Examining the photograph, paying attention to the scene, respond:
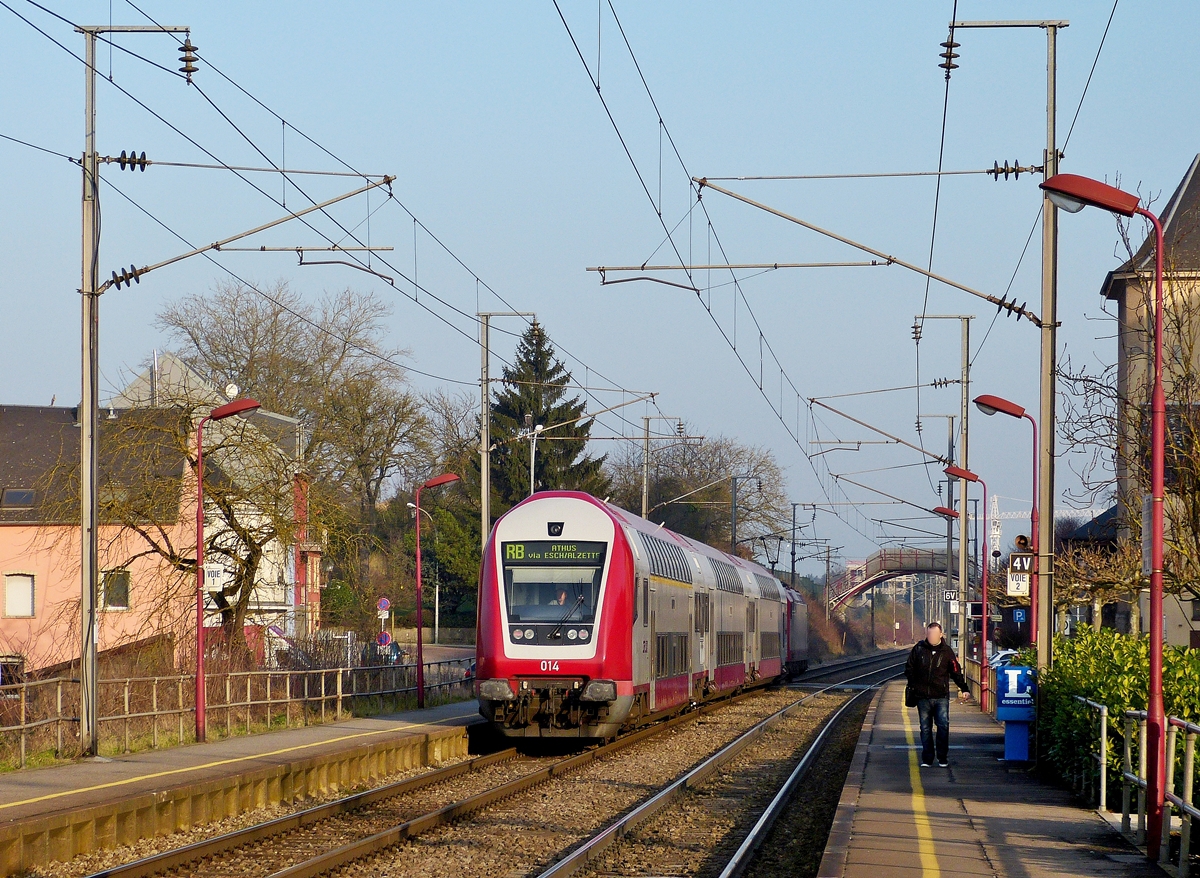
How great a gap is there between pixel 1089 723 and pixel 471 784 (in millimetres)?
7536

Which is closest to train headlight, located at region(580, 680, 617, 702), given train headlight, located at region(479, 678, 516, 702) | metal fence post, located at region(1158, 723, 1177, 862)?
train headlight, located at region(479, 678, 516, 702)

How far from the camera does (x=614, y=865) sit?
1182 cm

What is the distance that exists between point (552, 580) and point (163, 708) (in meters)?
5.96

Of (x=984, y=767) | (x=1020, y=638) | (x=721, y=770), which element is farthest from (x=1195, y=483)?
(x=1020, y=638)

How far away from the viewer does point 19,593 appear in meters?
42.7

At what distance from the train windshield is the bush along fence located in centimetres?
409

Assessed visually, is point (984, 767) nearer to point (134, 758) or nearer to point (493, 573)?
point (493, 573)

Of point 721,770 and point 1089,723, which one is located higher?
point 1089,723

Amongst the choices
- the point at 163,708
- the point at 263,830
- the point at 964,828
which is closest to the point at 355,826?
the point at 263,830

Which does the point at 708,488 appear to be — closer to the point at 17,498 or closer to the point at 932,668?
the point at 17,498

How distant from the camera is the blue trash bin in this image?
1680 cm

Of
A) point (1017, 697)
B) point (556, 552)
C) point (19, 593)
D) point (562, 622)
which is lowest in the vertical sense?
point (19, 593)

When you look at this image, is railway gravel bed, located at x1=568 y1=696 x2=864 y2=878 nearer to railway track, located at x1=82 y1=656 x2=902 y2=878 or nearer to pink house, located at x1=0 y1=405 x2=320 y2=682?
railway track, located at x1=82 y1=656 x2=902 y2=878

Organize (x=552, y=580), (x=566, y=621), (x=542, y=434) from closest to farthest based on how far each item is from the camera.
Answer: (x=566, y=621) → (x=552, y=580) → (x=542, y=434)
